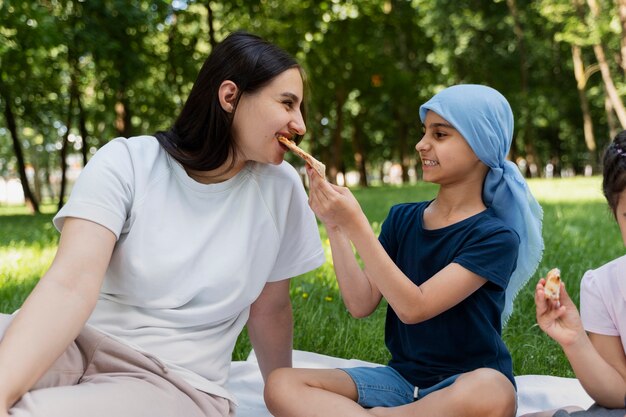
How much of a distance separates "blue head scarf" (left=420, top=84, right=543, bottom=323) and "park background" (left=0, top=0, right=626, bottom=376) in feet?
1.24

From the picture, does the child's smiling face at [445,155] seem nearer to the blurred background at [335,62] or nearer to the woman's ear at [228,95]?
the woman's ear at [228,95]

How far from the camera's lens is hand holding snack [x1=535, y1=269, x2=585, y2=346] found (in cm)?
216

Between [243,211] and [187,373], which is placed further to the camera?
[243,211]

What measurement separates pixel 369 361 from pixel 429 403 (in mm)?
1407

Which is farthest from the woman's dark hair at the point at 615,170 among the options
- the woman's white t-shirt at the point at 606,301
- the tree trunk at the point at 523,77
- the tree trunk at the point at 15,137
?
the tree trunk at the point at 523,77

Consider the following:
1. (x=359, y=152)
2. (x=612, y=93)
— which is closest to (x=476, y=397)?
(x=612, y=93)

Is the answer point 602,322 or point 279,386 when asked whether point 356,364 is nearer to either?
→ point 279,386

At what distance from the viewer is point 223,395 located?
7.80 feet

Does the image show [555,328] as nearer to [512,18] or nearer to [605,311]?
[605,311]

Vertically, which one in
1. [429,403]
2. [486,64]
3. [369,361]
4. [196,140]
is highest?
[486,64]

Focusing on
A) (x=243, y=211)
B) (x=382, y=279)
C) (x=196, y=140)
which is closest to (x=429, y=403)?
(x=382, y=279)

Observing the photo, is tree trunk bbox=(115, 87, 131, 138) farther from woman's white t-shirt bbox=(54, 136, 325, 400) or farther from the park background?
woman's white t-shirt bbox=(54, 136, 325, 400)

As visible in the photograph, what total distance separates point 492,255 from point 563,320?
0.30 metres

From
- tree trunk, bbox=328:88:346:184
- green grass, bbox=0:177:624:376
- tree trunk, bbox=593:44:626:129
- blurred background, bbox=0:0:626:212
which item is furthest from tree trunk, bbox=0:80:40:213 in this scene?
tree trunk, bbox=593:44:626:129
